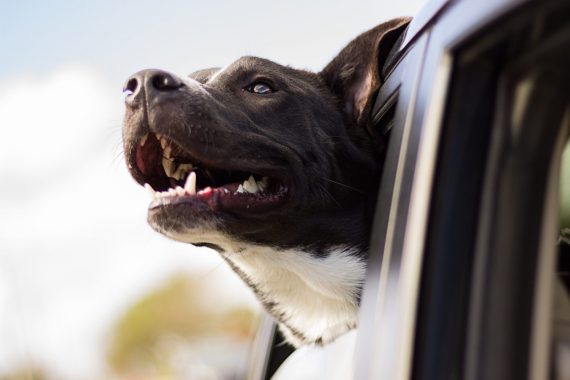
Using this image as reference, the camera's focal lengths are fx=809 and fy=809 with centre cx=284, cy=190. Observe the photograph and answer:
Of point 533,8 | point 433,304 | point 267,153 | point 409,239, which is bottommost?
point 433,304

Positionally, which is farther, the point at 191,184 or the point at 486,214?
the point at 191,184

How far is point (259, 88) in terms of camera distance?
3100mm

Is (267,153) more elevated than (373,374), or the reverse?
(267,153)

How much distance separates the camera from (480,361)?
131cm

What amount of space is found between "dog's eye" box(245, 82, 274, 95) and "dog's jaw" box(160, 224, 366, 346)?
582 mm

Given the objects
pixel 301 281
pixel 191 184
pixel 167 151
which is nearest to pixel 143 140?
pixel 167 151

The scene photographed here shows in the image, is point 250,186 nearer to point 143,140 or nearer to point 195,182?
point 195,182

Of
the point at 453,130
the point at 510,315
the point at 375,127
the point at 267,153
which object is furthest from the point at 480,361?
the point at 267,153

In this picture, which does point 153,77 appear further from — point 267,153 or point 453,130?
point 453,130

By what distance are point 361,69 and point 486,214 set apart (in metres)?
1.78

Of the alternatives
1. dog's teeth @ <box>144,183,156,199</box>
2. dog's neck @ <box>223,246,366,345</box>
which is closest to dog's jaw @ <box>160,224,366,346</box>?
dog's neck @ <box>223,246,366,345</box>

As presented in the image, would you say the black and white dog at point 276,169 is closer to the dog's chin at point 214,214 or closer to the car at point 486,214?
the dog's chin at point 214,214

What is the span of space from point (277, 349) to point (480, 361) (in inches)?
92.1

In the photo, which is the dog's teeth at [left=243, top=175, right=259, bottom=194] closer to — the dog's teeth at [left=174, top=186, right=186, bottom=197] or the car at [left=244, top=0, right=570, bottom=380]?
the dog's teeth at [left=174, top=186, right=186, bottom=197]
